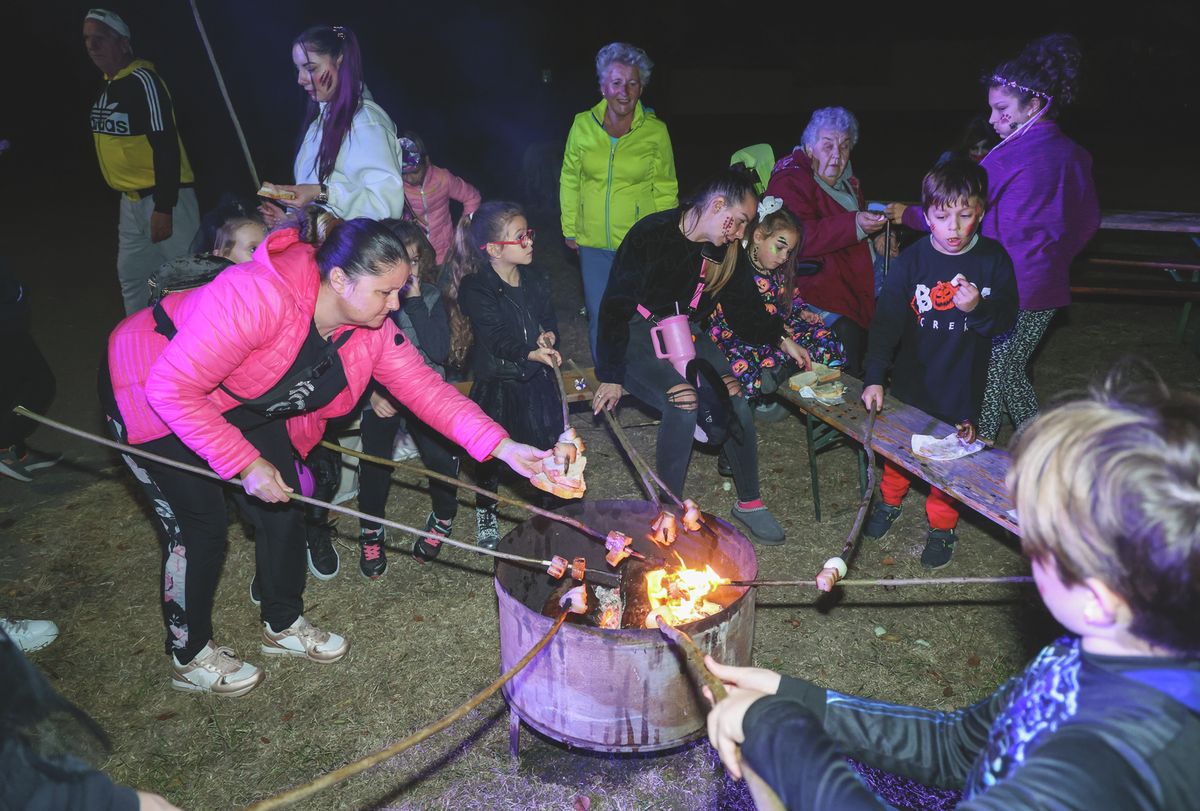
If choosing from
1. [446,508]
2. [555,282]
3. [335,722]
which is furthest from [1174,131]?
[335,722]

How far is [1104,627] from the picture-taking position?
156cm

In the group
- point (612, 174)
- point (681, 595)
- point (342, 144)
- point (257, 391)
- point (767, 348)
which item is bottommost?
point (681, 595)

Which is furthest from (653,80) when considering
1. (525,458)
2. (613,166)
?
(525,458)

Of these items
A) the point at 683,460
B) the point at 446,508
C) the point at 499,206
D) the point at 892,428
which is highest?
the point at 499,206

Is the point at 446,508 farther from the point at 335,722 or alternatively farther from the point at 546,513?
the point at 546,513

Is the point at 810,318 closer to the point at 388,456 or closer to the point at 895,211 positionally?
the point at 895,211

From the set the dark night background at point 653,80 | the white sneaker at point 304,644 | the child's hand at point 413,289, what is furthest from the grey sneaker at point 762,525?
the dark night background at point 653,80

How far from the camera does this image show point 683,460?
5.23m

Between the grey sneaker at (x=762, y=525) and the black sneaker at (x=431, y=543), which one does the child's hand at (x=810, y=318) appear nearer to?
the grey sneaker at (x=762, y=525)

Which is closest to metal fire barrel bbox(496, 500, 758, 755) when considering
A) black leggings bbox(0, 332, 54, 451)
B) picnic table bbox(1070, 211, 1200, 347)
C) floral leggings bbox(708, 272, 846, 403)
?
floral leggings bbox(708, 272, 846, 403)

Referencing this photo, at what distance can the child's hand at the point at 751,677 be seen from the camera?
2275 mm

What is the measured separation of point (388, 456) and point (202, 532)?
147 cm

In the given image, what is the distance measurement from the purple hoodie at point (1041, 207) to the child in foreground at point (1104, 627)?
13.0 ft

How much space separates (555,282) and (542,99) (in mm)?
11975
